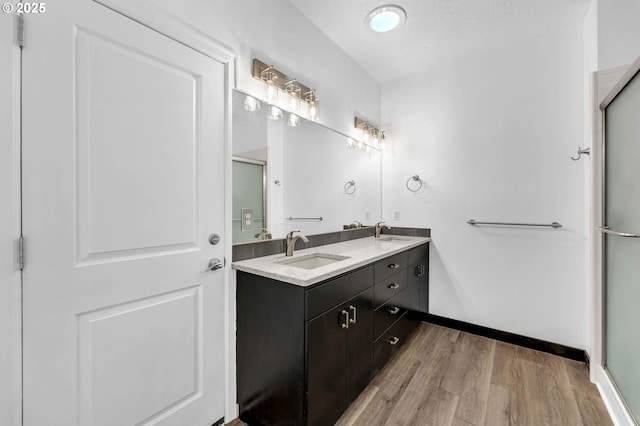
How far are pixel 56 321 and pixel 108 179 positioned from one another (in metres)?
0.54

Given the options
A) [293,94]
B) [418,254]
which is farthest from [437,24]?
[418,254]

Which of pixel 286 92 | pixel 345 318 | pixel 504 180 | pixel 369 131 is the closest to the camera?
pixel 345 318

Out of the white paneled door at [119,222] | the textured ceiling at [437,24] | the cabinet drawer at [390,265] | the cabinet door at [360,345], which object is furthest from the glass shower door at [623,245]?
the white paneled door at [119,222]

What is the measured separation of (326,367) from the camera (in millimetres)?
1354

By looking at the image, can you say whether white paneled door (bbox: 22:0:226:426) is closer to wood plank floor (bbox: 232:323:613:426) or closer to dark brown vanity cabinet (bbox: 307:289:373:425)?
dark brown vanity cabinet (bbox: 307:289:373:425)

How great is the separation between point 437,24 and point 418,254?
1852 millimetres

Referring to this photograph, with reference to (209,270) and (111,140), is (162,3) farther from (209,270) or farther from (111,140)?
(209,270)

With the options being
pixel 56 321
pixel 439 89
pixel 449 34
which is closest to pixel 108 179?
pixel 56 321

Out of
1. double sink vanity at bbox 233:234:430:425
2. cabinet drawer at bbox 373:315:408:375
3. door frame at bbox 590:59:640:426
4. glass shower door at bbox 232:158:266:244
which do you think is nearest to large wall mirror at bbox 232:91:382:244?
glass shower door at bbox 232:158:266:244

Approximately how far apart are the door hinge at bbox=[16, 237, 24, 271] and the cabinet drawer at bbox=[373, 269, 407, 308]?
1604 mm

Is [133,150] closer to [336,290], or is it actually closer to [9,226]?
[9,226]

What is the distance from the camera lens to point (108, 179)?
1098 mm

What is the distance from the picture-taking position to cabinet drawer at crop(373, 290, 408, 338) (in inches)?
70.1

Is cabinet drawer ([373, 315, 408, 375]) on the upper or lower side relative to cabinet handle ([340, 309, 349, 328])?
lower
